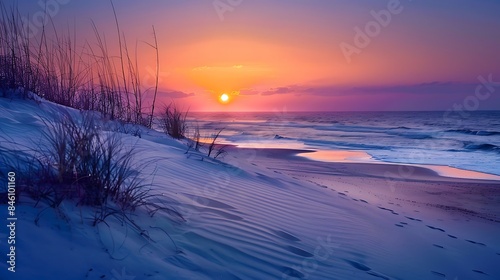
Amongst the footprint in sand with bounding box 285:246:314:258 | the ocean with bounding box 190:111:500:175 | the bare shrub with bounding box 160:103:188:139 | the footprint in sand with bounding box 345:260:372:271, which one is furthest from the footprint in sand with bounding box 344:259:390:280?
the ocean with bounding box 190:111:500:175

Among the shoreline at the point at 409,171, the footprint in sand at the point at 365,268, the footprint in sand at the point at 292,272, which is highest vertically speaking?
the shoreline at the point at 409,171

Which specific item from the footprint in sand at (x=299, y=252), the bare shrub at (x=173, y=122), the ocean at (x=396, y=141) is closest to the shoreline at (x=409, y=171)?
the ocean at (x=396, y=141)

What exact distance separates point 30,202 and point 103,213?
392 mm

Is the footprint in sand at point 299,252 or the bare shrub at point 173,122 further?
the bare shrub at point 173,122

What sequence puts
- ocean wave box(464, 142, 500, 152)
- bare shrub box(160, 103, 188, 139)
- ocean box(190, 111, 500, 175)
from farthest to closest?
ocean wave box(464, 142, 500, 152), ocean box(190, 111, 500, 175), bare shrub box(160, 103, 188, 139)

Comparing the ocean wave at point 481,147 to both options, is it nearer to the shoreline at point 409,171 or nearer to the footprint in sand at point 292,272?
the shoreline at point 409,171

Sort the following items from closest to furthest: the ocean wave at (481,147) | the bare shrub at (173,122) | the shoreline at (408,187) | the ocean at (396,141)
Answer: the shoreline at (408,187)
the bare shrub at (173,122)
the ocean at (396,141)
the ocean wave at (481,147)

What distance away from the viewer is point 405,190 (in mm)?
7527

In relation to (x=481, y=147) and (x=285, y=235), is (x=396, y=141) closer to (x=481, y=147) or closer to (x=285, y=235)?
(x=481, y=147)

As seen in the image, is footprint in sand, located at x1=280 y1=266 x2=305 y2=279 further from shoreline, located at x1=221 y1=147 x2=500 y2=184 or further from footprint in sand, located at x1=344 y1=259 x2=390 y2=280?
shoreline, located at x1=221 y1=147 x2=500 y2=184

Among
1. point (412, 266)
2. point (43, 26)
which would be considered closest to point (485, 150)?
point (412, 266)

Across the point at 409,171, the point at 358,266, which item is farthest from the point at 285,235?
the point at 409,171

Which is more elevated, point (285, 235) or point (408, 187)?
point (408, 187)

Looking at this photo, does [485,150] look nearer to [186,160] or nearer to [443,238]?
[443,238]
